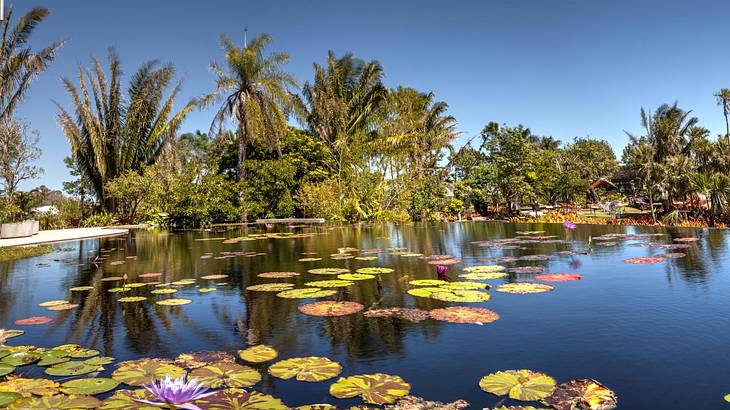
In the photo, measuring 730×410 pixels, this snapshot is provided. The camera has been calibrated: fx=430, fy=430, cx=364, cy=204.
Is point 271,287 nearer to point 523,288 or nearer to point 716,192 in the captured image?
point 523,288

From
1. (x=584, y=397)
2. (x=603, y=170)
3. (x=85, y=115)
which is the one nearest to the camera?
(x=584, y=397)

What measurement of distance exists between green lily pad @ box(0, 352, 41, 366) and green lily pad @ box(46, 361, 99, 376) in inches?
11.7

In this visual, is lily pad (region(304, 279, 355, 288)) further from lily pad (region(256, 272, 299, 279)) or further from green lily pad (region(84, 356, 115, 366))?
green lily pad (region(84, 356, 115, 366))

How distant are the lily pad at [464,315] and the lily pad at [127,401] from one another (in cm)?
272

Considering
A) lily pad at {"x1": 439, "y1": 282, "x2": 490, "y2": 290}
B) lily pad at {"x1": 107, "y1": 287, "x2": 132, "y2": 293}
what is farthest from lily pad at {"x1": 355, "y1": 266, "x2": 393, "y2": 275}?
lily pad at {"x1": 107, "y1": 287, "x2": 132, "y2": 293}

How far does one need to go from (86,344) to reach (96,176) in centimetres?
2232

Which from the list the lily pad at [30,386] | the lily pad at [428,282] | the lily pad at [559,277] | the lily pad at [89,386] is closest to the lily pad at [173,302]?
the lily pad at [30,386]

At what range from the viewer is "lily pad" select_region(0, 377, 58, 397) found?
2744mm

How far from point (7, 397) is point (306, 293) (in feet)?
11.0

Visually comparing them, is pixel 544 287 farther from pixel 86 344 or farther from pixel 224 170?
pixel 224 170

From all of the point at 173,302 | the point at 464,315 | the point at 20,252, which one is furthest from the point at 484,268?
the point at 20,252

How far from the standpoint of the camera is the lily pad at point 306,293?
5504 millimetres

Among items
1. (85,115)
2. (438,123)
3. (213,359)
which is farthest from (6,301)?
(438,123)

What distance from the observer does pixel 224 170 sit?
26953mm
